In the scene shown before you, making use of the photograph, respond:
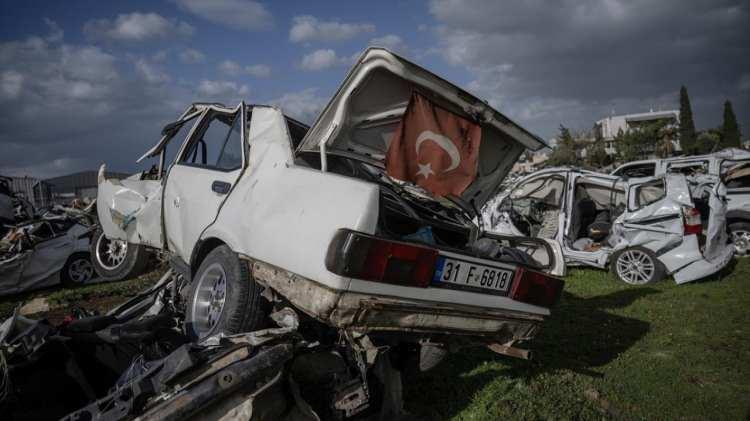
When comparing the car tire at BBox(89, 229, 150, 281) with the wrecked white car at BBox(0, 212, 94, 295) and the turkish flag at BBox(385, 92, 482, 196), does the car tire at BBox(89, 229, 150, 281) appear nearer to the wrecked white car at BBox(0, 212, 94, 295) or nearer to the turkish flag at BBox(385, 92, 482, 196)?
the wrecked white car at BBox(0, 212, 94, 295)

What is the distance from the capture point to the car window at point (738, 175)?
7762mm

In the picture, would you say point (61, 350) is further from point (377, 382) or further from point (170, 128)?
point (170, 128)

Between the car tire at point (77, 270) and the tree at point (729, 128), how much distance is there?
165ft

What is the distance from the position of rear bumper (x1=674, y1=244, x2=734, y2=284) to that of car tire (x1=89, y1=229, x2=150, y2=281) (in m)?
7.21

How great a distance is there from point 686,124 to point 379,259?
50469mm

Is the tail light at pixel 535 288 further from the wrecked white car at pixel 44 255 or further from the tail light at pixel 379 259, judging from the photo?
the wrecked white car at pixel 44 255

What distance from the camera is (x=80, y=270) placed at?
7176 mm

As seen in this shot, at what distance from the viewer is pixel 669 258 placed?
20.0 feet

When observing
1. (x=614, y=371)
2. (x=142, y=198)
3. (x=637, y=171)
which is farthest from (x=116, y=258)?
(x=637, y=171)

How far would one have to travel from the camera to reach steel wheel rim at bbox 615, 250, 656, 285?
6305 millimetres

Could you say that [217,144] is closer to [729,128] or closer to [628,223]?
[628,223]

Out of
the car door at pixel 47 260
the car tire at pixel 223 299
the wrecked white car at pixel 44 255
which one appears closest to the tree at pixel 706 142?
the wrecked white car at pixel 44 255

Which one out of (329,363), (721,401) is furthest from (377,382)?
(721,401)

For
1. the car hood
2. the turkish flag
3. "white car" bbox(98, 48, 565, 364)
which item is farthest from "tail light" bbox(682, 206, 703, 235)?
the turkish flag
